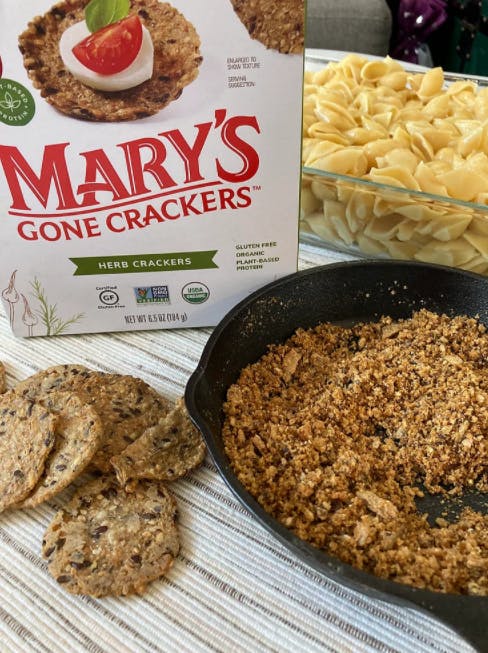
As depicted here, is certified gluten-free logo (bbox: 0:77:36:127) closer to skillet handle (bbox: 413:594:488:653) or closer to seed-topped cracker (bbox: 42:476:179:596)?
seed-topped cracker (bbox: 42:476:179:596)

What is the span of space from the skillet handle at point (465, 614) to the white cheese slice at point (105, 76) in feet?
2.44

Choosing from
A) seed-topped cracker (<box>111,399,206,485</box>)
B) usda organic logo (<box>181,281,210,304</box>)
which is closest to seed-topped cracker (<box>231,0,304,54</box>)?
usda organic logo (<box>181,281,210,304</box>)

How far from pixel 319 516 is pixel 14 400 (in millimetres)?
493

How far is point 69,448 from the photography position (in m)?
0.83

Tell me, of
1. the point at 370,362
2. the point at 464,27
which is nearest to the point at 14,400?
the point at 370,362

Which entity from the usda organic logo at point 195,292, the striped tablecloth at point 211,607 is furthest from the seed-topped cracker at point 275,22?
the striped tablecloth at point 211,607

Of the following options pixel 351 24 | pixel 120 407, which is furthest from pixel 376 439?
pixel 351 24

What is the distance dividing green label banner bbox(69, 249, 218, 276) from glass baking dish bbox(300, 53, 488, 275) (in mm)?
336

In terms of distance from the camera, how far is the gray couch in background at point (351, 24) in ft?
8.05

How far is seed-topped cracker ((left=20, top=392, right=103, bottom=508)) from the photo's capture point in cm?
80

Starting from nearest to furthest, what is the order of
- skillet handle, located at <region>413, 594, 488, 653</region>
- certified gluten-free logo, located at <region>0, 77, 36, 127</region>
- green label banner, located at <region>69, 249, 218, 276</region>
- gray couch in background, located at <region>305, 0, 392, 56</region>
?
1. skillet handle, located at <region>413, 594, 488, 653</region>
2. certified gluten-free logo, located at <region>0, 77, 36, 127</region>
3. green label banner, located at <region>69, 249, 218, 276</region>
4. gray couch in background, located at <region>305, 0, 392, 56</region>

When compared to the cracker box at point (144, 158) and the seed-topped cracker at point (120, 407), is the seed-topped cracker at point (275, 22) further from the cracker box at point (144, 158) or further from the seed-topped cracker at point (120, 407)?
the seed-topped cracker at point (120, 407)

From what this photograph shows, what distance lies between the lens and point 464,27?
8.23 feet

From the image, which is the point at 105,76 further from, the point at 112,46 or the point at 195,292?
the point at 195,292
